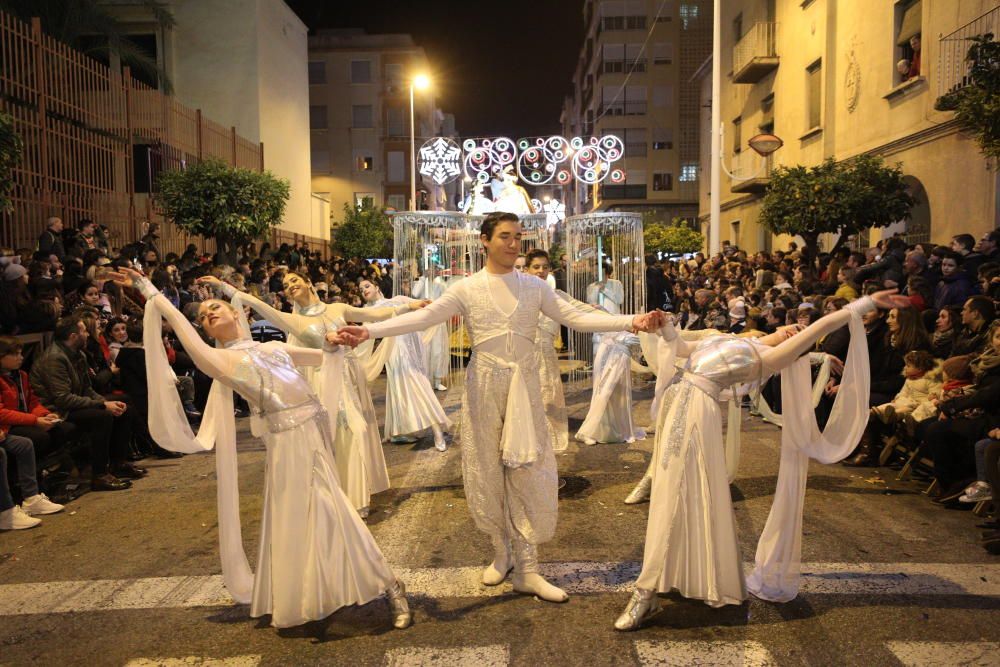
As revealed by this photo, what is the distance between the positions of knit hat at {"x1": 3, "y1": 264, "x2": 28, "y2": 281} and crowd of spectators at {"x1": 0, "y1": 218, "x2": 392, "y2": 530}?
0.01 m

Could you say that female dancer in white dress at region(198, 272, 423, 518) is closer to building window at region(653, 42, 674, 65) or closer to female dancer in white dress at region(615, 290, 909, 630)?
female dancer in white dress at region(615, 290, 909, 630)

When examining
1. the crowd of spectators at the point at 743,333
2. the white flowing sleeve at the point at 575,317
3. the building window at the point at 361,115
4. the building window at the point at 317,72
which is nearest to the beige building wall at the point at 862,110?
the crowd of spectators at the point at 743,333

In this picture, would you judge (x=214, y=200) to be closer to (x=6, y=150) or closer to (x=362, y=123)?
(x=6, y=150)

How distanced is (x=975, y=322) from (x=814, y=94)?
1600 cm

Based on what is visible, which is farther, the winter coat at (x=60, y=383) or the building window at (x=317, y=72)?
the building window at (x=317, y=72)

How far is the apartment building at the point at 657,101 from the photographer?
51.5 meters

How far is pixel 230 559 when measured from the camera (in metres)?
4.22

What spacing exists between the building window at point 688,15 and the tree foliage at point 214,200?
138ft

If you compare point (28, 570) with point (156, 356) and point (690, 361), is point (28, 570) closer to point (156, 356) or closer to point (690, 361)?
point (156, 356)

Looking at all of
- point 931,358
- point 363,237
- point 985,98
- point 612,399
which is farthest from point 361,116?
point 931,358

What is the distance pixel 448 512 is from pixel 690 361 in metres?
2.59

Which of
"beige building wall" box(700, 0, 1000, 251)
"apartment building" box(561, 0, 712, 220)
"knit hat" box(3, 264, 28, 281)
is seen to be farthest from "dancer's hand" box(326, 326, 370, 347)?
"apartment building" box(561, 0, 712, 220)

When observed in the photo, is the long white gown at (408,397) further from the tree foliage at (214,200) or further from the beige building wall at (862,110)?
the beige building wall at (862,110)

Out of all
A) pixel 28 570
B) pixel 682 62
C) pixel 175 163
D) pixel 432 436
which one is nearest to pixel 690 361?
pixel 28 570
